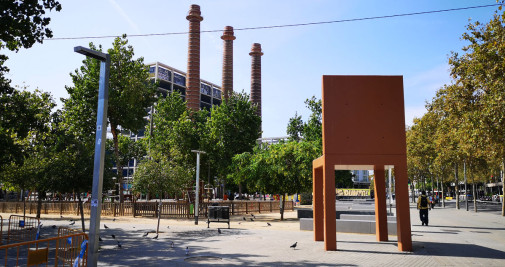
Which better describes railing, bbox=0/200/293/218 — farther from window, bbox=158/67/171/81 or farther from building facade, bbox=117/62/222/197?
window, bbox=158/67/171/81

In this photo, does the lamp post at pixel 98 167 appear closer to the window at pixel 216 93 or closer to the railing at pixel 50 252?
the railing at pixel 50 252

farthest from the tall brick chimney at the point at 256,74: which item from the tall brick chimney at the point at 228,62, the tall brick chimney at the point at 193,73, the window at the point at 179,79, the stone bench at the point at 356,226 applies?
the stone bench at the point at 356,226

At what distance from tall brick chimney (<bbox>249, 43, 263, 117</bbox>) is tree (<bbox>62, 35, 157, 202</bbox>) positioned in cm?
6429

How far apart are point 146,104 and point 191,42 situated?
1723 inches

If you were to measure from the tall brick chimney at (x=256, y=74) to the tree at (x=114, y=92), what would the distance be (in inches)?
2531

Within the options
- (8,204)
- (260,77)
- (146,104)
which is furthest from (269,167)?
(260,77)

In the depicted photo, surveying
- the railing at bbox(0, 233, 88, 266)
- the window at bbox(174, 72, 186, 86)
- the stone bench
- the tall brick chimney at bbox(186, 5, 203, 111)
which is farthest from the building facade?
the railing at bbox(0, 233, 88, 266)

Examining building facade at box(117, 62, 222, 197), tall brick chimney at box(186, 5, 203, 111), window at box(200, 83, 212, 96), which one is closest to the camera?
tall brick chimney at box(186, 5, 203, 111)

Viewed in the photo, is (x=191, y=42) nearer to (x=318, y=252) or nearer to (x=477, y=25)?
(x=477, y=25)

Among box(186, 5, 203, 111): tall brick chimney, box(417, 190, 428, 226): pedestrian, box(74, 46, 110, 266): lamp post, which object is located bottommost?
box(417, 190, 428, 226): pedestrian

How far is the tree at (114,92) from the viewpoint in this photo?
3494cm

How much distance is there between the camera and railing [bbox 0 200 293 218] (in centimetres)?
2873

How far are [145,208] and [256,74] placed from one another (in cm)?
7835

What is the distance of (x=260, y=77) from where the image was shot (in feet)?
343
